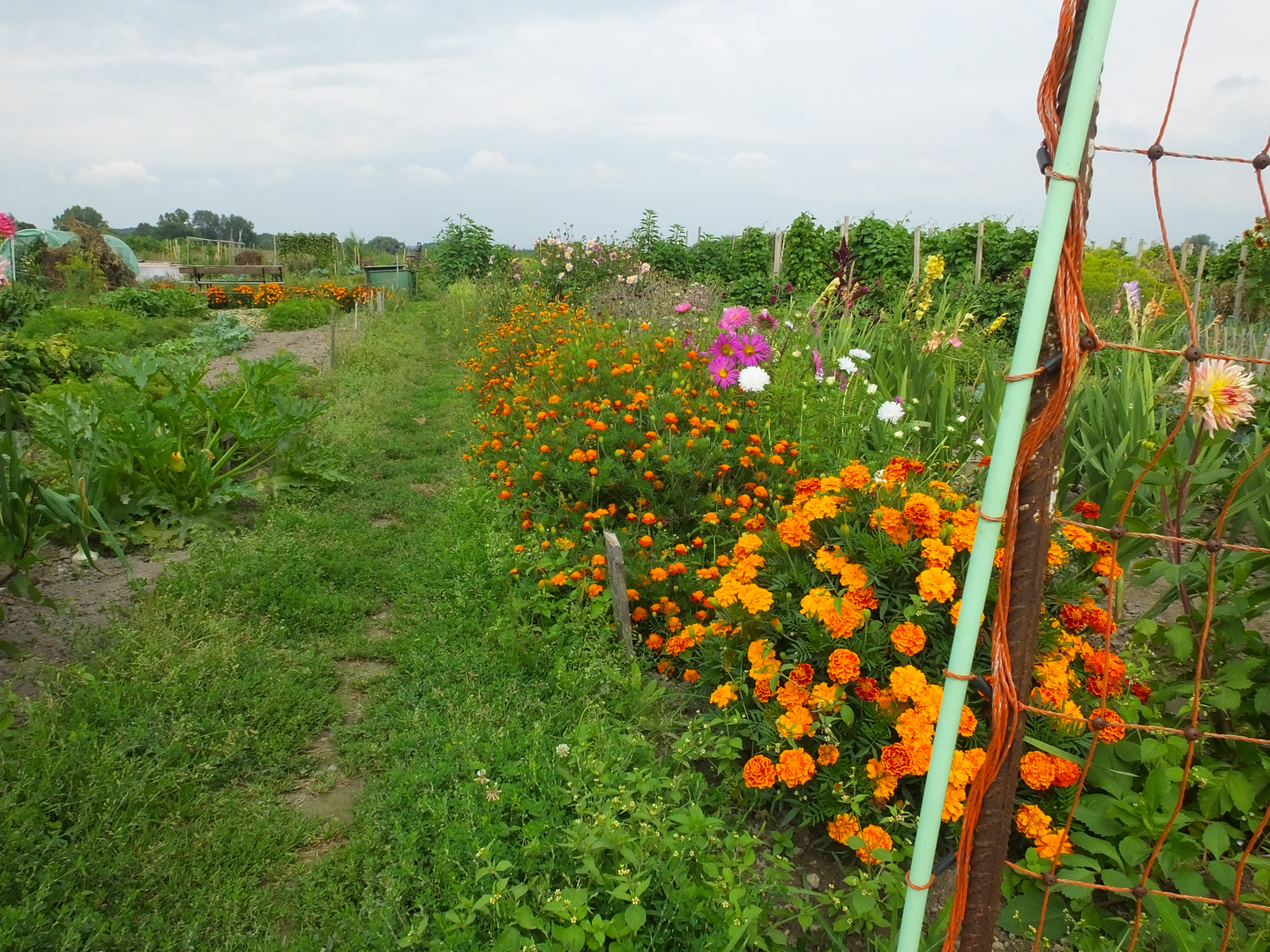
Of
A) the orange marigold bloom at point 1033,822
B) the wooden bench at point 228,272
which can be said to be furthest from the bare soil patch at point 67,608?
the wooden bench at point 228,272

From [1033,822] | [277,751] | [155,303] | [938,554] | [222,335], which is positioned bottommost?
[277,751]

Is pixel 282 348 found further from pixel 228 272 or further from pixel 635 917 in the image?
pixel 228 272

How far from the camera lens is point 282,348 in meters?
10.4

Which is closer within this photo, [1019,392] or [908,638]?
[1019,392]

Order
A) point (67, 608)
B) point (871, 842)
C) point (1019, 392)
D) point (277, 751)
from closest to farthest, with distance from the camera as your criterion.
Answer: point (1019, 392)
point (871, 842)
point (277, 751)
point (67, 608)

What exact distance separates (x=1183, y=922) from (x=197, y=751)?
2698 millimetres

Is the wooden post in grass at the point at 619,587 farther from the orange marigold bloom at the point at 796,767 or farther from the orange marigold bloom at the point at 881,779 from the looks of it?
the orange marigold bloom at the point at 881,779

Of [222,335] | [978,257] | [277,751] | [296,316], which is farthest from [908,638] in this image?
[296,316]

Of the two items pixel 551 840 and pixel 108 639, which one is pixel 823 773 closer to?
pixel 551 840

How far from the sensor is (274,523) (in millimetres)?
4215

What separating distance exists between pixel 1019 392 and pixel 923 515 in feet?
3.77

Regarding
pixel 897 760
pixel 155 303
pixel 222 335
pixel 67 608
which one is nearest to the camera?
pixel 897 760

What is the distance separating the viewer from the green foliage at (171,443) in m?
3.96

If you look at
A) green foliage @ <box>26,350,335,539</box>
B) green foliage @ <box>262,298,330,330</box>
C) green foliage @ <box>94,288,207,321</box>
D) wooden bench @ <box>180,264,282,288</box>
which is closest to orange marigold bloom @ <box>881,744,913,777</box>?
green foliage @ <box>26,350,335,539</box>
